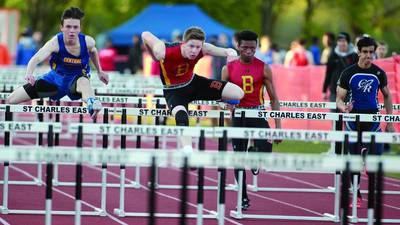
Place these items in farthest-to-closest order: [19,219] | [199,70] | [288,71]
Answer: [199,70]
[288,71]
[19,219]

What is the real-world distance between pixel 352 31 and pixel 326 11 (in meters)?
7.06

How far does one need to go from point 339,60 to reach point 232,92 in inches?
336

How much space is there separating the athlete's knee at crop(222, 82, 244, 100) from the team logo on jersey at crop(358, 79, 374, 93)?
1846mm

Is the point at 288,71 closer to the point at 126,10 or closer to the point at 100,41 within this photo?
the point at 100,41

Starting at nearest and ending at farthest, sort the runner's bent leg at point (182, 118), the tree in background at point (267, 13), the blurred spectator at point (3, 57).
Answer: the runner's bent leg at point (182, 118) < the blurred spectator at point (3, 57) < the tree in background at point (267, 13)

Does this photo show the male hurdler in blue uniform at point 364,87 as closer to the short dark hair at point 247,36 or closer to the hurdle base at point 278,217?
the hurdle base at point 278,217

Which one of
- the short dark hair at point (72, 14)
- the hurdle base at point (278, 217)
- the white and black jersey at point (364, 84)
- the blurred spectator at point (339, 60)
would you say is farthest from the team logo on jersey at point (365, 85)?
the blurred spectator at point (339, 60)

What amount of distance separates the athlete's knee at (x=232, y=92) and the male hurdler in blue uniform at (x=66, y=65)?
154cm

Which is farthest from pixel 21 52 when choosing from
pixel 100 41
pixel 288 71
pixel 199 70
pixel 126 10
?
pixel 126 10

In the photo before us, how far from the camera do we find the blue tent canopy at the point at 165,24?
44188 millimetres

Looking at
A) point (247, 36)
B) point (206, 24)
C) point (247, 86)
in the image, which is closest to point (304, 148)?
point (247, 86)

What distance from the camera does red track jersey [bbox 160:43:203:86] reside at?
41.7 feet

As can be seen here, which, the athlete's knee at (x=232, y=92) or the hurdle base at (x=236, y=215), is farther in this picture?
the hurdle base at (x=236, y=215)

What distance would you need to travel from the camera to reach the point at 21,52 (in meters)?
36.7
